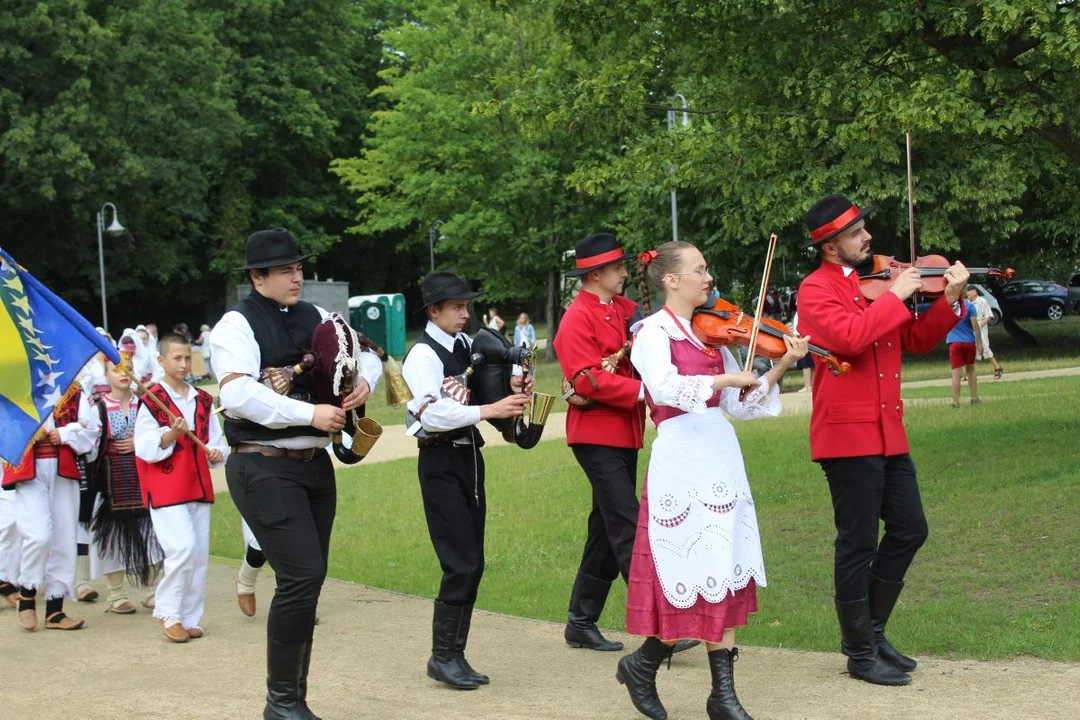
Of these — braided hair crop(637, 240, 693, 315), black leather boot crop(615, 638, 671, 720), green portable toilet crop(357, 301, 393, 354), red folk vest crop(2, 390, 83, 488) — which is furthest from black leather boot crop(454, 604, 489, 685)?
green portable toilet crop(357, 301, 393, 354)

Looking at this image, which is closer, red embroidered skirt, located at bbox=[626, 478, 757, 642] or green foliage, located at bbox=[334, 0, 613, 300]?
red embroidered skirt, located at bbox=[626, 478, 757, 642]

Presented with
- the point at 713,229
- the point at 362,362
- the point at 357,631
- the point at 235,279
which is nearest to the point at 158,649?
the point at 357,631

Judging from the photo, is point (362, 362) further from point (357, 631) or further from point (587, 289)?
point (357, 631)

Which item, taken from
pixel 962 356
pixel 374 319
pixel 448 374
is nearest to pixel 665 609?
pixel 448 374

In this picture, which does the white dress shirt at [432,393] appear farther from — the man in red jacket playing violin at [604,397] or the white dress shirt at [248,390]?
the white dress shirt at [248,390]

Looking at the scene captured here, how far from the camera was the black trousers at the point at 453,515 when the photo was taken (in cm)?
666

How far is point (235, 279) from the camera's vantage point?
51.9 metres

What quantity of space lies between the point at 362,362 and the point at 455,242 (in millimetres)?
30790

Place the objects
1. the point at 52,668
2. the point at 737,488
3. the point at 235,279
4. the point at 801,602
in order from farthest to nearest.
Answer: the point at 235,279, the point at 801,602, the point at 52,668, the point at 737,488

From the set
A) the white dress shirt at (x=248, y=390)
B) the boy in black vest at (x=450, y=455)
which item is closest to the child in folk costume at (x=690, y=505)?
the boy in black vest at (x=450, y=455)

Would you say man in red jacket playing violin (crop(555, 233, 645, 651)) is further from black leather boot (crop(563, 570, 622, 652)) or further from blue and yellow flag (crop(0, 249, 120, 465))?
blue and yellow flag (crop(0, 249, 120, 465))

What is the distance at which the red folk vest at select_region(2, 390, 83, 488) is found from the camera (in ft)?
29.0

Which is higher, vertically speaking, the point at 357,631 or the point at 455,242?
the point at 455,242

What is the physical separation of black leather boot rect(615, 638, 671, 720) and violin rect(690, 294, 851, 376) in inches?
51.4
